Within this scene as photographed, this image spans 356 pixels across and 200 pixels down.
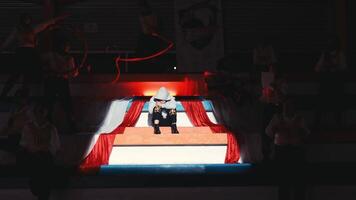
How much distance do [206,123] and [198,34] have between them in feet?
14.9

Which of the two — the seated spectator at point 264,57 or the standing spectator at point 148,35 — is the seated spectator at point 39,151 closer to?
the standing spectator at point 148,35

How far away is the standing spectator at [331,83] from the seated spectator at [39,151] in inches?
184

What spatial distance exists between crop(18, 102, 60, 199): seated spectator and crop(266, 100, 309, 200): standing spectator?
333 cm

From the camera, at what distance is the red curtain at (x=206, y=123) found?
23.5 ft

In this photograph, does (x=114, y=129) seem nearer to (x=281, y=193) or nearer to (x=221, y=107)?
(x=221, y=107)

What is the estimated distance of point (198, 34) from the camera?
11992mm

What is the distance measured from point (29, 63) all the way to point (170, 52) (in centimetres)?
489

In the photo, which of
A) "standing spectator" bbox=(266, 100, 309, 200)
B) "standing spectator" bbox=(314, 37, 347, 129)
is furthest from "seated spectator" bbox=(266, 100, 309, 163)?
"standing spectator" bbox=(314, 37, 347, 129)

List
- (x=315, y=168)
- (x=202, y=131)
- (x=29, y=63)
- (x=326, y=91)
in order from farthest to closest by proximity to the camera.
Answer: (x=326, y=91) → (x=29, y=63) → (x=202, y=131) → (x=315, y=168)

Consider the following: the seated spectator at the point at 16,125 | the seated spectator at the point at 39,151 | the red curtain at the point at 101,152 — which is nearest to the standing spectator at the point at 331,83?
the red curtain at the point at 101,152

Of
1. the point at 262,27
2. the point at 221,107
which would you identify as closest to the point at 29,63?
the point at 221,107

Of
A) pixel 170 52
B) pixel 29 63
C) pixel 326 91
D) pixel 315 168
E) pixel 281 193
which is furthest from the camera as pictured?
pixel 170 52

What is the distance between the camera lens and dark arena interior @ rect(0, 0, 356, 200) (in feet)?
22.0

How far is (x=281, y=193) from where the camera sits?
6.48m
